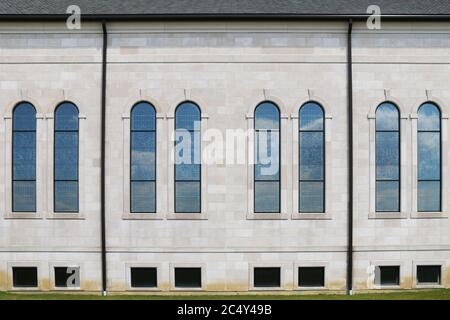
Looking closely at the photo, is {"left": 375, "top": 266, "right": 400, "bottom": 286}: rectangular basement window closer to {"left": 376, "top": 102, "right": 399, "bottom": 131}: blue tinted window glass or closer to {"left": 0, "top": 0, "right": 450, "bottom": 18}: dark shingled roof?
{"left": 376, "top": 102, "right": 399, "bottom": 131}: blue tinted window glass

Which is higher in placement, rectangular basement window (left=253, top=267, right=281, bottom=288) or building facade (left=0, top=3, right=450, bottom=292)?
building facade (left=0, top=3, right=450, bottom=292)

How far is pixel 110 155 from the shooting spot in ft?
58.7

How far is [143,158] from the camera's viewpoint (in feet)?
59.1

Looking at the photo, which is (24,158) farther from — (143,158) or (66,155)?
(143,158)

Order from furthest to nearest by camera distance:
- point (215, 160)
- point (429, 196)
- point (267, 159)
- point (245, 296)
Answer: point (429, 196) < point (267, 159) < point (215, 160) < point (245, 296)

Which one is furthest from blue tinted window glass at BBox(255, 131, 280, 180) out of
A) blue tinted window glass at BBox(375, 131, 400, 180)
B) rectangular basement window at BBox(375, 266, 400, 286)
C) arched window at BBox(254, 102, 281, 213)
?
rectangular basement window at BBox(375, 266, 400, 286)

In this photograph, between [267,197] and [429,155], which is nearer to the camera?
[267,197]

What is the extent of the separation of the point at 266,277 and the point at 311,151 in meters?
4.55

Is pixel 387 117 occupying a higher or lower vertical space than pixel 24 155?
higher

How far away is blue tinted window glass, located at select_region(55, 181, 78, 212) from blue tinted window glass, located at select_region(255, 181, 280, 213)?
6183 millimetres

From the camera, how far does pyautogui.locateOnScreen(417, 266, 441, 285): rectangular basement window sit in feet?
59.4

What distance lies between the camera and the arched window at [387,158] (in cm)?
1805

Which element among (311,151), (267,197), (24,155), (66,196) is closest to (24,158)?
(24,155)

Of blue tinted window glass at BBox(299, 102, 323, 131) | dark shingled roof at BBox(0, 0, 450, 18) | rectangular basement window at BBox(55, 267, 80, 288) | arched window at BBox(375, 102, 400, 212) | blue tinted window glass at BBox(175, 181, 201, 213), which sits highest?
dark shingled roof at BBox(0, 0, 450, 18)
